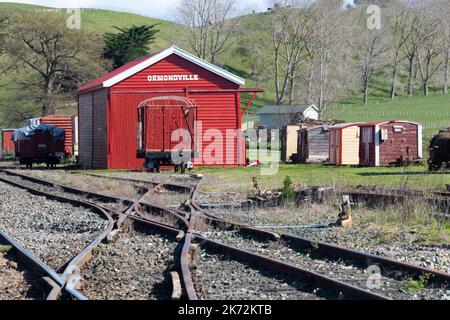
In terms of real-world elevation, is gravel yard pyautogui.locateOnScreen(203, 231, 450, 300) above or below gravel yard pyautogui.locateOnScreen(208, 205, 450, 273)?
below

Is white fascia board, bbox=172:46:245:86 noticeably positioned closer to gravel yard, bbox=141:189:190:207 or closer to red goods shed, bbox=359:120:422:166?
red goods shed, bbox=359:120:422:166

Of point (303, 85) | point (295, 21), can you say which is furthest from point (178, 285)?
point (303, 85)

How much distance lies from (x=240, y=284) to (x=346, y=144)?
2712cm

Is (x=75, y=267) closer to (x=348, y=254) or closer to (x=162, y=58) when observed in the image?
(x=348, y=254)

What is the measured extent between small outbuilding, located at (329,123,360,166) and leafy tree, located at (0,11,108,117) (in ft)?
110

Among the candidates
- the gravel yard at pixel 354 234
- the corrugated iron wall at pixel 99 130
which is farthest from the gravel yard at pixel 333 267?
the corrugated iron wall at pixel 99 130

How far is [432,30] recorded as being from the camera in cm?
8844

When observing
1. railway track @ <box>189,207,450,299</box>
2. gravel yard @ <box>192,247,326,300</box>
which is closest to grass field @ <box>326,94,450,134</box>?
railway track @ <box>189,207,450,299</box>

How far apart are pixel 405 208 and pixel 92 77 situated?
53062 mm

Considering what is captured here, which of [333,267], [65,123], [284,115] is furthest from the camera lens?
[284,115]

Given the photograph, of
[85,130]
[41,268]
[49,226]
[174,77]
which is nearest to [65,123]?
[85,130]

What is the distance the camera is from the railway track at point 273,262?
778 cm

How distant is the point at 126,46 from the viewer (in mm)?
72250

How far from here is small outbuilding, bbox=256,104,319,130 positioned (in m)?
62.5
